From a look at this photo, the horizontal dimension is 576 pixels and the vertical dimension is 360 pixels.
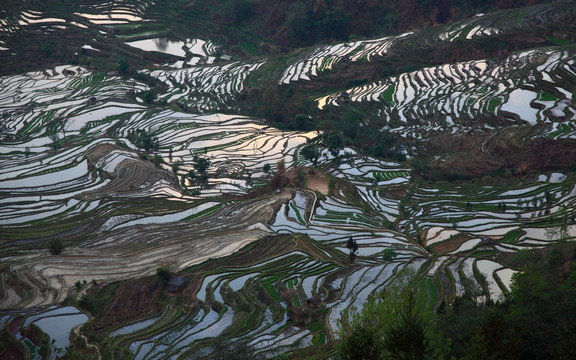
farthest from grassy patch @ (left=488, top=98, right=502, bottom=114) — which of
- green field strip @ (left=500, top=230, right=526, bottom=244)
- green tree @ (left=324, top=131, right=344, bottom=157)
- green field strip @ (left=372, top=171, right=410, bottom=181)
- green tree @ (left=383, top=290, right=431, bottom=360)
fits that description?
green tree @ (left=383, top=290, right=431, bottom=360)

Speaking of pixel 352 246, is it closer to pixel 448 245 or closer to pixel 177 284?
pixel 448 245

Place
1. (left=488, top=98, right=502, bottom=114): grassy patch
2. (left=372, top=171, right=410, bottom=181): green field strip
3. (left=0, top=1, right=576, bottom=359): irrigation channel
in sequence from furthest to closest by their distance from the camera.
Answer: (left=488, top=98, right=502, bottom=114): grassy patch → (left=372, top=171, right=410, bottom=181): green field strip → (left=0, top=1, right=576, bottom=359): irrigation channel

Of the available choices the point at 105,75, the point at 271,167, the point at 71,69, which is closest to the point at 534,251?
the point at 271,167

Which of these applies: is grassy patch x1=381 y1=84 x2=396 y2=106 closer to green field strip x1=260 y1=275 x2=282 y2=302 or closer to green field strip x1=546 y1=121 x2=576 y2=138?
green field strip x1=546 y1=121 x2=576 y2=138

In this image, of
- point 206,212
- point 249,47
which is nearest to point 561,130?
point 206,212

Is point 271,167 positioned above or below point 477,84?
below

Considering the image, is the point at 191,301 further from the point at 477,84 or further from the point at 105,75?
the point at 105,75
